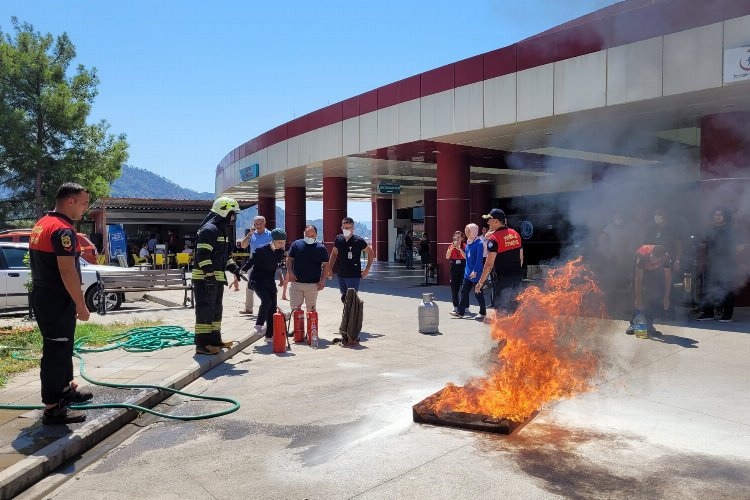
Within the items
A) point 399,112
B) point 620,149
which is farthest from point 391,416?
point 399,112

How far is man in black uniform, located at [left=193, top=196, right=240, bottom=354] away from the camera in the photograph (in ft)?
23.5

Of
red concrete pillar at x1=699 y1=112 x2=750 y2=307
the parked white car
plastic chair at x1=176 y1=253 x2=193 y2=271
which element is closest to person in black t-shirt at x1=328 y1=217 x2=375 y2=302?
the parked white car

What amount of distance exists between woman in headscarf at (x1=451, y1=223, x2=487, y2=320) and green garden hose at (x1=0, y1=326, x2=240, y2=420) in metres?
4.90

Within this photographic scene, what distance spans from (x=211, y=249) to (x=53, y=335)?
274cm

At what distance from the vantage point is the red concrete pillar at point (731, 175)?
410 inches

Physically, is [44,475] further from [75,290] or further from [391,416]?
[391,416]

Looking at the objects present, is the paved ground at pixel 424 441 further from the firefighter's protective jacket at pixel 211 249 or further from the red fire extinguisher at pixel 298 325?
the red fire extinguisher at pixel 298 325

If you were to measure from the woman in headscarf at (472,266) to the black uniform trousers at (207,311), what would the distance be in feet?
14.9

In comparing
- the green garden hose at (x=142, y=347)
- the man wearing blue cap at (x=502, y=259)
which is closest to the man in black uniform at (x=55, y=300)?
the green garden hose at (x=142, y=347)

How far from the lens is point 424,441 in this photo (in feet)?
14.2

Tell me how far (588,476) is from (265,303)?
5.81 meters

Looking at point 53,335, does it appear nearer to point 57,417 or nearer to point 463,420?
point 57,417

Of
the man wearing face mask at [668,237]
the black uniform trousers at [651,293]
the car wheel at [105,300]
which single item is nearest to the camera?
the black uniform trousers at [651,293]

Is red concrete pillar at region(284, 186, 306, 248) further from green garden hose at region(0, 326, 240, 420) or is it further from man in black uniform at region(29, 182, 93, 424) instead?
man in black uniform at region(29, 182, 93, 424)
